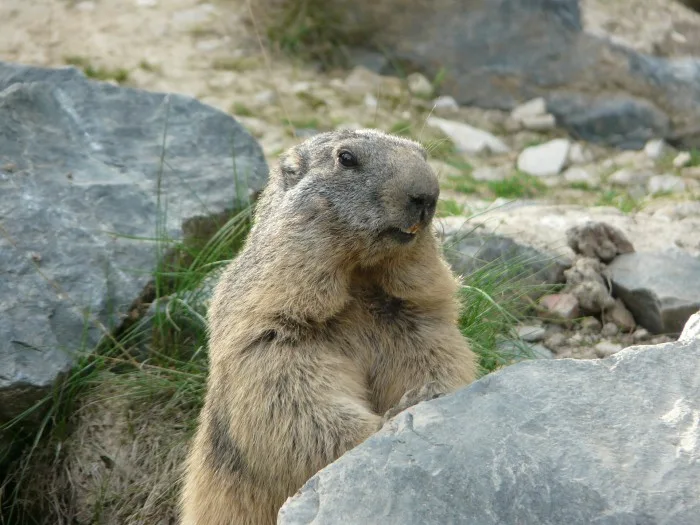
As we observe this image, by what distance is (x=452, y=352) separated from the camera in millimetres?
4316

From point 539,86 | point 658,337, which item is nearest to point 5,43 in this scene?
point 539,86

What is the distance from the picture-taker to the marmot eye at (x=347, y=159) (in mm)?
4218

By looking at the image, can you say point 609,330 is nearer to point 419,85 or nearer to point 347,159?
point 347,159

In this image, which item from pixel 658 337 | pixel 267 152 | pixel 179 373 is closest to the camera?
pixel 179 373

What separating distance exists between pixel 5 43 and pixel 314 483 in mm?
8538

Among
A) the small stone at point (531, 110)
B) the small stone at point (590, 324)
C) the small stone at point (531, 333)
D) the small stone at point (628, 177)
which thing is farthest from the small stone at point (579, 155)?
the small stone at point (531, 333)

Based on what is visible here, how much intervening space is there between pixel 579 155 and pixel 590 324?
403cm

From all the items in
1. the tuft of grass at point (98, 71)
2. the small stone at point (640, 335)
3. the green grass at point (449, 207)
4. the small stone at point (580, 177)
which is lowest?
the small stone at point (580, 177)

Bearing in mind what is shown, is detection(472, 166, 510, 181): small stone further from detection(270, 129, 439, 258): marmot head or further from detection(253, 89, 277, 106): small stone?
detection(270, 129, 439, 258): marmot head

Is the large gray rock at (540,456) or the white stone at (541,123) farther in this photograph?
the white stone at (541,123)

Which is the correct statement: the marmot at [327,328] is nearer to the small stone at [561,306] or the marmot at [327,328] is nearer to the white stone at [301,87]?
the small stone at [561,306]

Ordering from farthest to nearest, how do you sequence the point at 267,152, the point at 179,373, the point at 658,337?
the point at 267,152 < the point at 658,337 < the point at 179,373

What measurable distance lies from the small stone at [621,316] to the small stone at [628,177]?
320 cm

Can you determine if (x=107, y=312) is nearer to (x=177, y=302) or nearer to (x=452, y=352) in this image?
(x=177, y=302)
